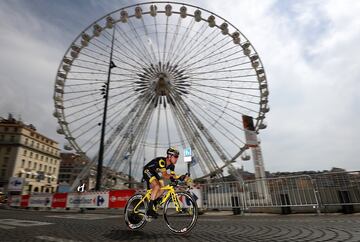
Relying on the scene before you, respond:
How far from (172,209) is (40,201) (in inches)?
756

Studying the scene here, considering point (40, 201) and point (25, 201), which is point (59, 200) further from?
point (25, 201)

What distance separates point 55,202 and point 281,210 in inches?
614

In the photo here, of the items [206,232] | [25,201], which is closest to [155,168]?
[206,232]

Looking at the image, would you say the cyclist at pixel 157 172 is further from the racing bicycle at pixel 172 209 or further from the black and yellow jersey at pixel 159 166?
the racing bicycle at pixel 172 209

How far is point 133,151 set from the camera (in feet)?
81.4

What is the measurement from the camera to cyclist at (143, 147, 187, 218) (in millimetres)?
5422

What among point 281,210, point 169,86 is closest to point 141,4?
point 169,86

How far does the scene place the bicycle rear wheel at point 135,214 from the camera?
571 cm

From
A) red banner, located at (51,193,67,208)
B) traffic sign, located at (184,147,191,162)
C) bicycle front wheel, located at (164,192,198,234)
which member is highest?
traffic sign, located at (184,147,191,162)

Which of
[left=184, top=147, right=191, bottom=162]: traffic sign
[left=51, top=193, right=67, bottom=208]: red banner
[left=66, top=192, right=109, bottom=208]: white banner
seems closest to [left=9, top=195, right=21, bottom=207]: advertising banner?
[left=51, top=193, right=67, bottom=208]: red banner

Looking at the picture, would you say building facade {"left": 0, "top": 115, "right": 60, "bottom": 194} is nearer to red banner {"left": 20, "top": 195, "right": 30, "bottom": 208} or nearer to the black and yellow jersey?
red banner {"left": 20, "top": 195, "right": 30, "bottom": 208}

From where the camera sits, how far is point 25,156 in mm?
61188

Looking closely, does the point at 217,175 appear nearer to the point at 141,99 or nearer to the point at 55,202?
the point at 141,99

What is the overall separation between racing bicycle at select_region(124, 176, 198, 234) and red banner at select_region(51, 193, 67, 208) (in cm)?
1451
